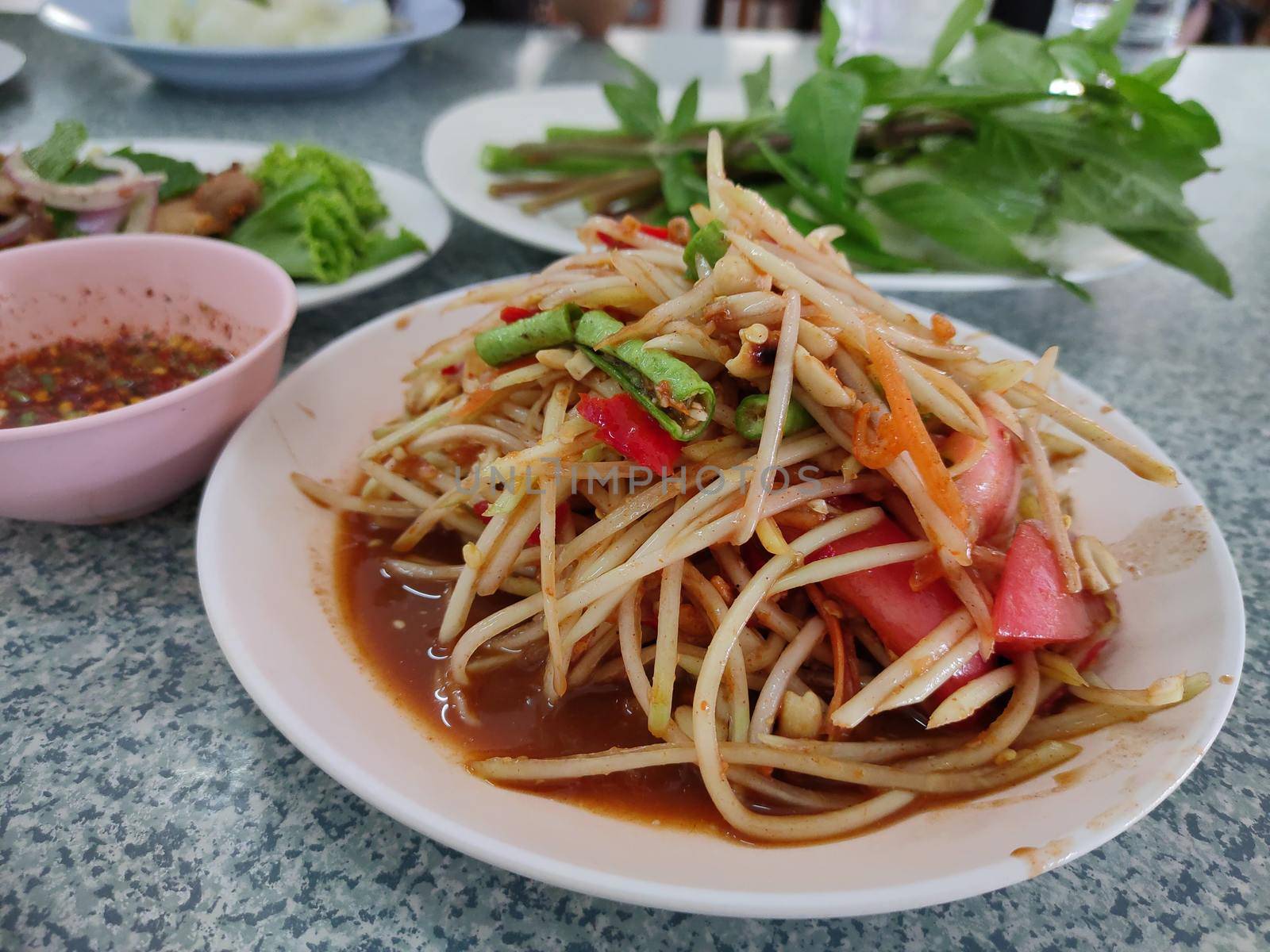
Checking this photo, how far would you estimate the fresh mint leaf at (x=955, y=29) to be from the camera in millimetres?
2859

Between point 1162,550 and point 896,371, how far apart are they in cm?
65

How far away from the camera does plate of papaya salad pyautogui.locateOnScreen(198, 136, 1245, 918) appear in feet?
3.79

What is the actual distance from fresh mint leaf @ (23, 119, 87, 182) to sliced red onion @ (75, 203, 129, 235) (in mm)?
191

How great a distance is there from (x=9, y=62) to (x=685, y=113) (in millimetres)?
3145

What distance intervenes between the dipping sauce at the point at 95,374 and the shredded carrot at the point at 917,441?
1393 mm

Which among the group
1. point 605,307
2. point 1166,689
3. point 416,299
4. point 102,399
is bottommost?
point 416,299

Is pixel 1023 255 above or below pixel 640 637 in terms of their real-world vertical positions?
above

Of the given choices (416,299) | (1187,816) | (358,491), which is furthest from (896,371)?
(416,299)

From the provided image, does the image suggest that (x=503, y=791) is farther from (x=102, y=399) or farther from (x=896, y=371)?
(x=102, y=399)

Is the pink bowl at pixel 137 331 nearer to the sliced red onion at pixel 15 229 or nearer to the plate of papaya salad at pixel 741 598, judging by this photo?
the plate of papaya salad at pixel 741 598

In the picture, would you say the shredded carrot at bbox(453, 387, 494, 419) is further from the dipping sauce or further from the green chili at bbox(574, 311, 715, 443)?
the dipping sauce

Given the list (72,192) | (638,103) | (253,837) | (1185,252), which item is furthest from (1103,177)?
(72,192)

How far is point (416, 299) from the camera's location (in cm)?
263

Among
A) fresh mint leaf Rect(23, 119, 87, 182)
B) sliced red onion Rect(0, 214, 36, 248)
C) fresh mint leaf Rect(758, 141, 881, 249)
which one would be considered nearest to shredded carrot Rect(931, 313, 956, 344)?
fresh mint leaf Rect(758, 141, 881, 249)
